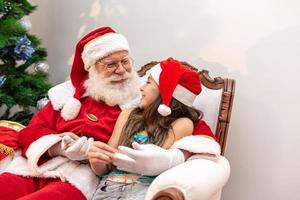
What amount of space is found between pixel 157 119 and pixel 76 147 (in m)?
0.30

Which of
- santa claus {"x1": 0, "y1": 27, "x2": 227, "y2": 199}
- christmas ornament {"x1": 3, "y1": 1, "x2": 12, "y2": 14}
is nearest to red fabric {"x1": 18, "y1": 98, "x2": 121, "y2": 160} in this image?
santa claus {"x1": 0, "y1": 27, "x2": 227, "y2": 199}

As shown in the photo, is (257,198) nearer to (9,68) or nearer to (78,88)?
(78,88)

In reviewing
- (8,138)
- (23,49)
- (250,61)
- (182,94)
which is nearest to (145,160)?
(182,94)

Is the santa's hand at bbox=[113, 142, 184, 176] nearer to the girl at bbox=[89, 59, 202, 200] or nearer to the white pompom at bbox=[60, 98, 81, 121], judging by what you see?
the girl at bbox=[89, 59, 202, 200]

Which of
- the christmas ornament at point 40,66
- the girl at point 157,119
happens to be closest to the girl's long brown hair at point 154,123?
the girl at point 157,119

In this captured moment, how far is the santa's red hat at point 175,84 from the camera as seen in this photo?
4.49ft

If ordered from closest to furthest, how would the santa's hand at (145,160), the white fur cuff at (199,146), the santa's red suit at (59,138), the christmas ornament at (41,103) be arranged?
1. the santa's hand at (145,160)
2. the white fur cuff at (199,146)
3. the santa's red suit at (59,138)
4. the christmas ornament at (41,103)

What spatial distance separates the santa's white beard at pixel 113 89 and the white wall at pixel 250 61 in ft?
1.53

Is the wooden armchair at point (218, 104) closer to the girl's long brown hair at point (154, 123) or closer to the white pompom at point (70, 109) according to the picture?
the girl's long brown hair at point (154, 123)

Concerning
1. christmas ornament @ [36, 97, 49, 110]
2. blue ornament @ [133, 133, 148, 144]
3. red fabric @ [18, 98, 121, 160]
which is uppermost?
blue ornament @ [133, 133, 148, 144]

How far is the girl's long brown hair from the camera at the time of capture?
4.59 ft

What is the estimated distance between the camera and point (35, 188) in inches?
57.4

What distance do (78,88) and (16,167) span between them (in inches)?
15.5

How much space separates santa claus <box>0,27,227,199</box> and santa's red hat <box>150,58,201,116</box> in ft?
0.45
